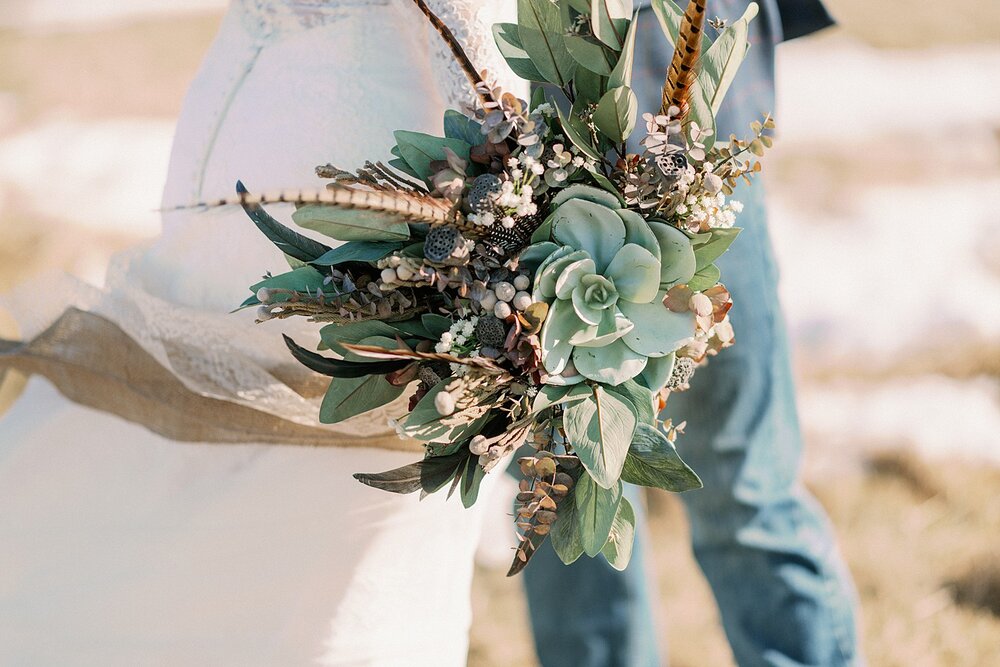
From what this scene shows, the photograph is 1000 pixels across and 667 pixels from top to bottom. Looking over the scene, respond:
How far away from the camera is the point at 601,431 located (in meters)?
0.72

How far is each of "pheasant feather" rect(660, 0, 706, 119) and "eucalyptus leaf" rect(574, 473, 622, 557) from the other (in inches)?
12.3

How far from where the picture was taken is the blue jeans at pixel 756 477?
122 centimetres

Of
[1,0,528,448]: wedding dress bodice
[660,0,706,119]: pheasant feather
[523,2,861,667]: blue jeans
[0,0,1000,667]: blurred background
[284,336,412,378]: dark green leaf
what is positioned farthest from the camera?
[0,0,1000,667]: blurred background

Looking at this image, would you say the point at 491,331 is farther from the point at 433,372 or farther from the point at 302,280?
the point at 302,280

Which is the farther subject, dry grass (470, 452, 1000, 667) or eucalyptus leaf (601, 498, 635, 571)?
dry grass (470, 452, 1000, 667)

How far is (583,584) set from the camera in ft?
5.05

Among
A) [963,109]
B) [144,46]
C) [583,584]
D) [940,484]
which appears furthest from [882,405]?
[144,46]

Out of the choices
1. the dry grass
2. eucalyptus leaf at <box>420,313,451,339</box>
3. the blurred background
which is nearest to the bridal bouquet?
eucalyptus leaf at <box>420,313,451,339</box>

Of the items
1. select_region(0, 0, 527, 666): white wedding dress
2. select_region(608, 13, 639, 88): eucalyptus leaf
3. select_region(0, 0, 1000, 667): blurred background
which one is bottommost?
select_region(0, 0, 1000, 667): blurred background

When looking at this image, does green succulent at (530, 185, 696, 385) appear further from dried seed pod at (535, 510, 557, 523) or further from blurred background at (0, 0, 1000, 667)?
blurred background at (0, 0, 1000, 667)

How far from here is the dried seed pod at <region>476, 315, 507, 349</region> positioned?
2.39ft

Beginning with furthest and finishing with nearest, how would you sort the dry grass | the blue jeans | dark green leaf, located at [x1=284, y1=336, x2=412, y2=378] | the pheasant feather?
the dry grass → the blue jeans → dark green leaf, located at [x1=284, y1=336, x2=412, y2=378] → the pheasant feather

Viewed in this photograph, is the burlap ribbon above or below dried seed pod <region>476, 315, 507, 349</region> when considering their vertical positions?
below

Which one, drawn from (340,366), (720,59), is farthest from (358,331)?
(720,59)
